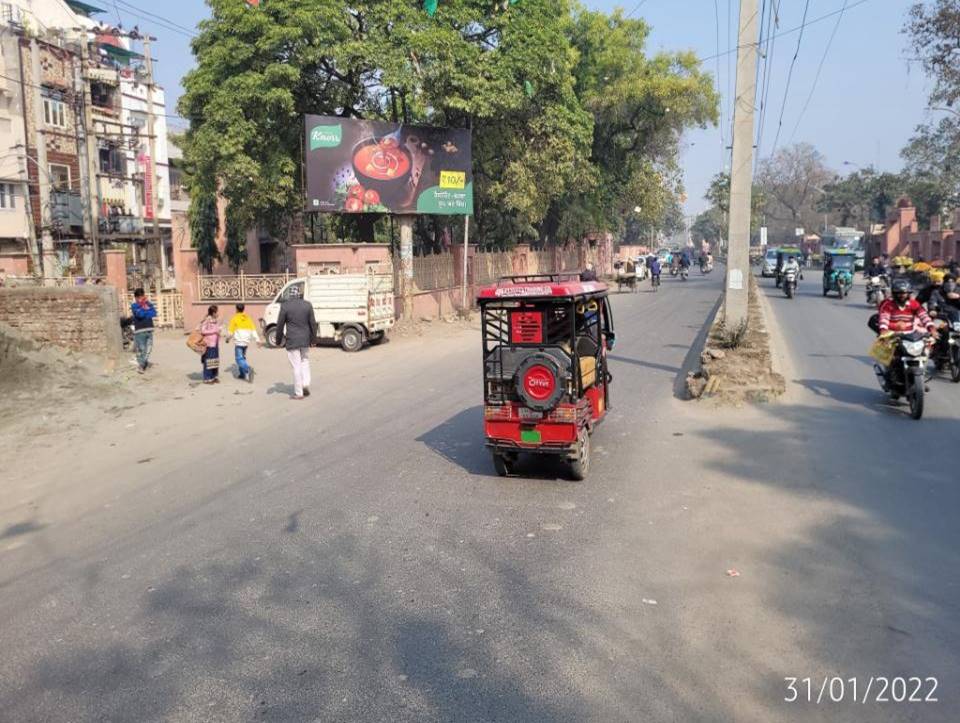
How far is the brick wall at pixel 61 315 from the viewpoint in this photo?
15.1m

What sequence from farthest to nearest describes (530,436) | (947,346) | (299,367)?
(299,367) < (947,346) < (530,436)

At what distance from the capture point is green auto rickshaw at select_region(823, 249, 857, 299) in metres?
31.0

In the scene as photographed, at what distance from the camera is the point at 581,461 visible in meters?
7.53

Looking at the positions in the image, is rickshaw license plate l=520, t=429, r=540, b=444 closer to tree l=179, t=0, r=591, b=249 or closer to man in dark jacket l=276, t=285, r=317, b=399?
man in dark jacket l=276, t=285, r=317, b=399

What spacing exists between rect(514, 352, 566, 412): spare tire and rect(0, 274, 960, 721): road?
0.85 meters

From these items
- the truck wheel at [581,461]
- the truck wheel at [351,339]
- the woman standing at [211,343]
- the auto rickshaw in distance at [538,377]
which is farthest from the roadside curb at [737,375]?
the truck wheel at [351,339]

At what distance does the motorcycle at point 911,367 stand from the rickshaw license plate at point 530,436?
5413 mm

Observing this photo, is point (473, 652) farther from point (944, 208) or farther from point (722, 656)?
point (944, 208)

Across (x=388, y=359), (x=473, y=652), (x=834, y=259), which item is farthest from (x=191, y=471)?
(x=834, y=259)

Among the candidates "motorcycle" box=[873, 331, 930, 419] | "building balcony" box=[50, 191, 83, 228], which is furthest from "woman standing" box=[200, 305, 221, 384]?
"building balcony" box=[50, 191, 83, 228]

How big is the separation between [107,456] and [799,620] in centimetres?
810

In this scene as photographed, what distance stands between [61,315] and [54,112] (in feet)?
93.3

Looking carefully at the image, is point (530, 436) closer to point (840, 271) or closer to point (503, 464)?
point (503, 464)

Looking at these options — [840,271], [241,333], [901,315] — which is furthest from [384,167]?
[840,271]
